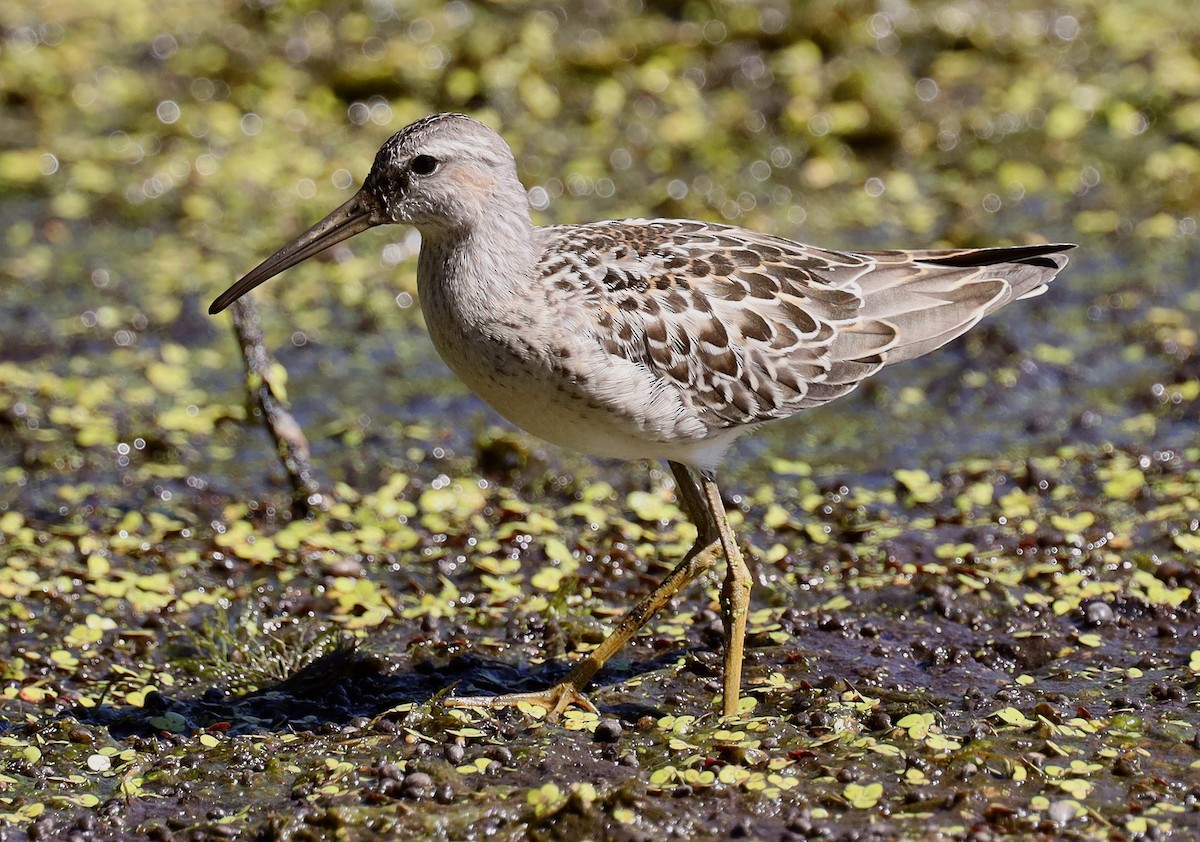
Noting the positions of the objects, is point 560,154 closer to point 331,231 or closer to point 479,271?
point 331,231

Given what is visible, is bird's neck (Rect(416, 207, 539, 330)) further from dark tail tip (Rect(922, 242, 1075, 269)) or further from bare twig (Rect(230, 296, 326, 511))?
dark tail tip (Rect(922, 242, 1075, 269))

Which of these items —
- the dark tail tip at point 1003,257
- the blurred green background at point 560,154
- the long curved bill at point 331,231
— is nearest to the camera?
the long curved bill at point 331,231

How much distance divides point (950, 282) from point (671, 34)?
6.44 metres

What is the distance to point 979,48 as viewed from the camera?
42.2 feet

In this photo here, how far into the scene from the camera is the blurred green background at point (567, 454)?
6293 mm

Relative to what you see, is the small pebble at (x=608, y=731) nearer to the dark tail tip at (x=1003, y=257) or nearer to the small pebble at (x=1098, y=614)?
the small pebble at (x=1098, y=614)

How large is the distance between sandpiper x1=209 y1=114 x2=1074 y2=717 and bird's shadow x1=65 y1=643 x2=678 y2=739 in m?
0.29

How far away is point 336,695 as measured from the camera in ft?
22.2

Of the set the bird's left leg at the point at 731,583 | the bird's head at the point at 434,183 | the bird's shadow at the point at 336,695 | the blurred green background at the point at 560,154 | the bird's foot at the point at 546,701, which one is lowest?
the bird's shadow at the point at 336,695

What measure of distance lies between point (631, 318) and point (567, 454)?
2.85 metres

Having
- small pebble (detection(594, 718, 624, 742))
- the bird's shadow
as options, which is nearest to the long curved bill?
the bird's shadow

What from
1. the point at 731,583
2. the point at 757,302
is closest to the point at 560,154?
the point at 757,302

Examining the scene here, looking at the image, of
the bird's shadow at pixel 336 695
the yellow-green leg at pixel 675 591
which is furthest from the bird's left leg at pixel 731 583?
the bird's shadow at pixel 336 695

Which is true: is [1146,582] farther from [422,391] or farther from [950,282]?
[422,391]
